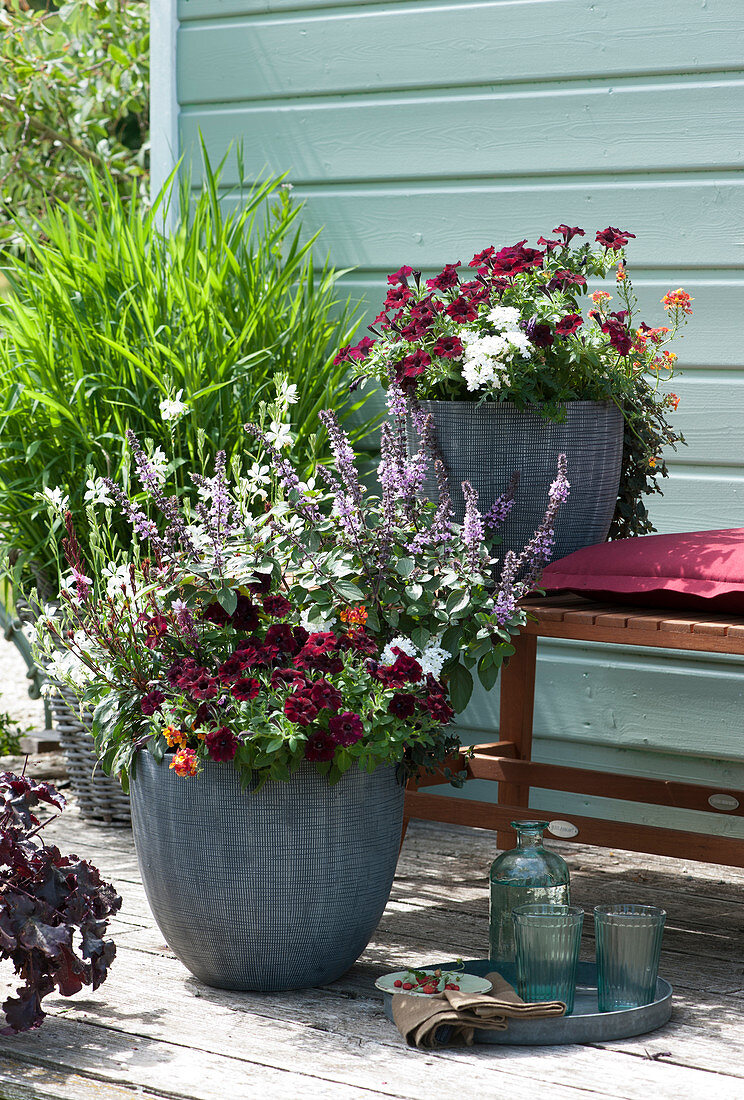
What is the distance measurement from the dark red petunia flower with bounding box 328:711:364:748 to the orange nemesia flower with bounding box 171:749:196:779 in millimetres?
213

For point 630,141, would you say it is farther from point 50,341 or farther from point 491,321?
point 50,341

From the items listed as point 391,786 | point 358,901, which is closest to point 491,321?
point 391,786

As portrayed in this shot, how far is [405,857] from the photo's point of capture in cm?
325

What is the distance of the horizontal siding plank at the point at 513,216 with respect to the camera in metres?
3.11

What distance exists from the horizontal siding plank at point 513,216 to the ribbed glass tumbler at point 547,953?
166 centimetres

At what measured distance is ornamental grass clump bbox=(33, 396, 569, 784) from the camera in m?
2.12

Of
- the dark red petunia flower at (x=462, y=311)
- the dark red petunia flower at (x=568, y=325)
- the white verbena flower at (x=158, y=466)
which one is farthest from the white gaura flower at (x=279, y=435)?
the dark red petunia flower at (x=568, y=325)

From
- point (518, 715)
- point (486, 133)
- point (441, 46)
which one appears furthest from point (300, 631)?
point (441, 46)

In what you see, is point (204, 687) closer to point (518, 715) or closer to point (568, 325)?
point (568, 325)

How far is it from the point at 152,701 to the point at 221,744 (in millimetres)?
170

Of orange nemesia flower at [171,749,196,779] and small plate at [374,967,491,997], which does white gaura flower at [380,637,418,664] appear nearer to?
orange nemesia flower at [171,749,196,779]

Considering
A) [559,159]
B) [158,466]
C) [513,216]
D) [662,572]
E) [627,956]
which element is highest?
[559,159]

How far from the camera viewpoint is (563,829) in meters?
2.46

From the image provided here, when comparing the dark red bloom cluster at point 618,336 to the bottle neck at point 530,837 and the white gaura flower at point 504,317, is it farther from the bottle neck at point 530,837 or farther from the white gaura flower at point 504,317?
the bottle neck at point 530,837
